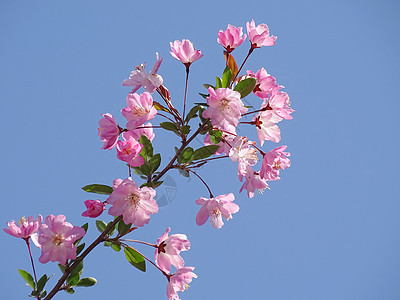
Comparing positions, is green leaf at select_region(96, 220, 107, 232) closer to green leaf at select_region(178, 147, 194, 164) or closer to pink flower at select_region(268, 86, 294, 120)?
green leaf at select_region(178, 147, 194, 164)

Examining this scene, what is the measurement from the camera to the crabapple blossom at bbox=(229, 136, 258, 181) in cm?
143

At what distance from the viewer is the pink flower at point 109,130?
1.49 meters

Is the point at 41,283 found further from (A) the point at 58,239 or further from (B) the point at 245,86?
(B) the point at 245,86

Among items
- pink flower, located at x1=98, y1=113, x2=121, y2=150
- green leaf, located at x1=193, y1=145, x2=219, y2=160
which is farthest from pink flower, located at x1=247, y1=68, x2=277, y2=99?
pink flower, located at x1=98, y1=113, x2=121, y2=150

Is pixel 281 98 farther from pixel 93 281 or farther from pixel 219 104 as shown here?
pixel 93 281

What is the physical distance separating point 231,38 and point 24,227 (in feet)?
3.72

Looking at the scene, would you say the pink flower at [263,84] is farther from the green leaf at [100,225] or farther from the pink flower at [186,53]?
the green leaf at [100,225]

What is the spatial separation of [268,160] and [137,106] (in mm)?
531

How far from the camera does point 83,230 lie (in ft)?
4.72

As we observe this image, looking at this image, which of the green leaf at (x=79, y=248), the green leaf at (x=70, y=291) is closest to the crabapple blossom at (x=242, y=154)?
the green leaf at (x=79, y=248)

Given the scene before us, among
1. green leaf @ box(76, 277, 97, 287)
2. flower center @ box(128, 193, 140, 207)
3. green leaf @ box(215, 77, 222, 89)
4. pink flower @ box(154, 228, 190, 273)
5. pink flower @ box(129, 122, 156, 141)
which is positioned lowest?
green leaf @ box(76, 277, 97, 287)

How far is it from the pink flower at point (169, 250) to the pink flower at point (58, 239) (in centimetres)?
29

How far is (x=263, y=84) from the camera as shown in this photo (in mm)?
1534

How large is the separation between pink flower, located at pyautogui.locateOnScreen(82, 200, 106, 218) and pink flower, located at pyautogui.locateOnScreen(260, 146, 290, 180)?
61cm
